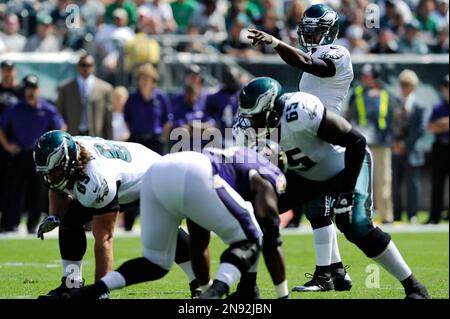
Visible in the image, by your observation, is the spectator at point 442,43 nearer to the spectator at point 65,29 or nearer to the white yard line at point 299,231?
the white yard line at point 299,231

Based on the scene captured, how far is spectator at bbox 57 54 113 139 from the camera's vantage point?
1393cm

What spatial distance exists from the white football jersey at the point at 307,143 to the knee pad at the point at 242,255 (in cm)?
105

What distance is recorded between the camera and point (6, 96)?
13961mm

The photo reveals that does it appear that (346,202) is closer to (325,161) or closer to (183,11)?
(325,161)

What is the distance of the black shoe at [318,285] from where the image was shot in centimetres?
827

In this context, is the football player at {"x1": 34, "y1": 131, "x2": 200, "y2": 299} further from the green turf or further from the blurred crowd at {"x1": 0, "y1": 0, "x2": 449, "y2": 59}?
the blurred crowd at {"x1": 0, "y1": 0, "x2": 449, "y2": 59}

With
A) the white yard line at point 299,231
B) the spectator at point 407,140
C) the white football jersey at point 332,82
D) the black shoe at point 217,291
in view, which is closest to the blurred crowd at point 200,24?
the spectator at point 407,140

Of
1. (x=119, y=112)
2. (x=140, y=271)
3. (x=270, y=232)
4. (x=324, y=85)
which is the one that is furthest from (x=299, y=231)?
(x=140, y=271)

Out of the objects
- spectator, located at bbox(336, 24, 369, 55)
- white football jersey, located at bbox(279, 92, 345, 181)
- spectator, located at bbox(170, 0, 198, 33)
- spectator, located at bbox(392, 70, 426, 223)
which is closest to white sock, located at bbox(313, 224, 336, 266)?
white football jersey, located at bbox(279, 92, 345, 181)

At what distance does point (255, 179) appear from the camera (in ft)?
21.9

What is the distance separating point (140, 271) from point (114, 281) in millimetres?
175

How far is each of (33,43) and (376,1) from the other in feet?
19.8
